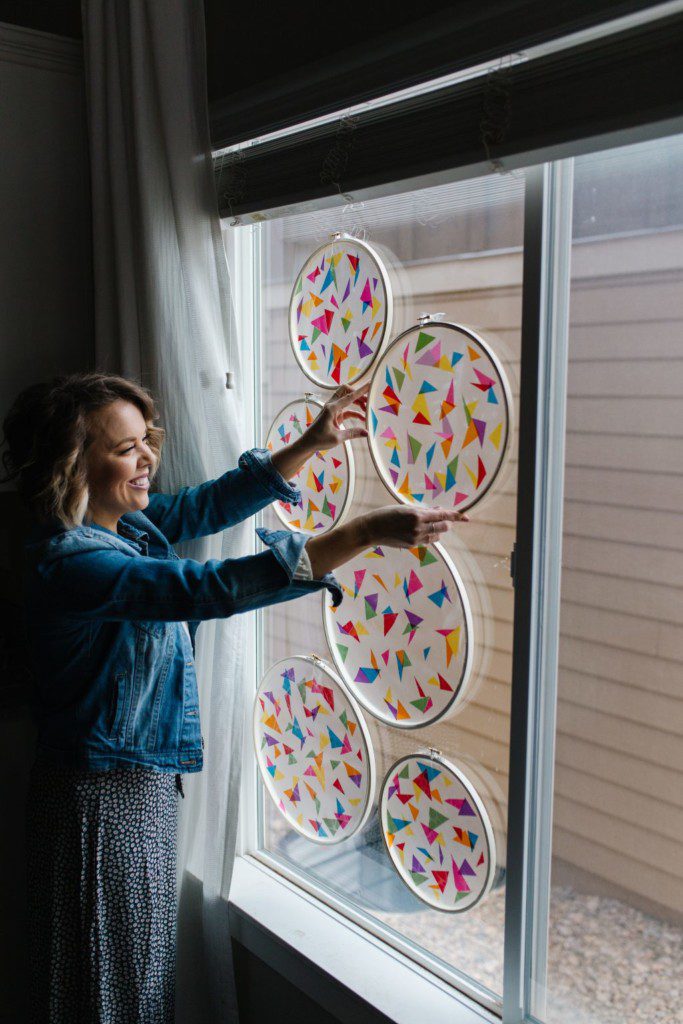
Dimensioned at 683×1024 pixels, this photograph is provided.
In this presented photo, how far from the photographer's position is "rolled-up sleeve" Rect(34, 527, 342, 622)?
51.8 inches

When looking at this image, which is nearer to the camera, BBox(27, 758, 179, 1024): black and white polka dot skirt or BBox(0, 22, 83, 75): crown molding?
BBox(27, 758, 179, 1024): black and white polka dot skirt

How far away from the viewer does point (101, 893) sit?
1576 mm

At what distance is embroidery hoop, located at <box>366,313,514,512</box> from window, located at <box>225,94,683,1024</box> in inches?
0.8

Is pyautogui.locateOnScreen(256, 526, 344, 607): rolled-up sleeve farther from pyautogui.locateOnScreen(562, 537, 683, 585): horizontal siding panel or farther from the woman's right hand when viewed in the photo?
pyautogui.locateOnScreen(562, 537, 683, 585): horizontal siding panel

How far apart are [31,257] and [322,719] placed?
116 centimetres

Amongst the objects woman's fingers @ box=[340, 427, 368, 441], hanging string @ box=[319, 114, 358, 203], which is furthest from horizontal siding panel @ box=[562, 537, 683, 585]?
hanging string @ box=[319, 114, 358, 203]

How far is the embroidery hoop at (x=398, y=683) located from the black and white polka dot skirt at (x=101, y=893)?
15.0 inches

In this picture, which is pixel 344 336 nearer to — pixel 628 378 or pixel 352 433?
pixel 352 433

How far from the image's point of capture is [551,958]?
1.41 metres

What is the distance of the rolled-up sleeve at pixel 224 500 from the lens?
5.53 ft

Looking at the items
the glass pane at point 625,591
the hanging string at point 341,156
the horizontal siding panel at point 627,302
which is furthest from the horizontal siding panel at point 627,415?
the hanging string at point 341,156

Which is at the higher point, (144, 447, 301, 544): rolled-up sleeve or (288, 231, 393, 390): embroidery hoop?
(288, 231, 393, 390): embroidery hoop

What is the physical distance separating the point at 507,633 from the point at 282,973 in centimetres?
89

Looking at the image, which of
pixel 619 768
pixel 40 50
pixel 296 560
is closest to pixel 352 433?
pixel 296 560
